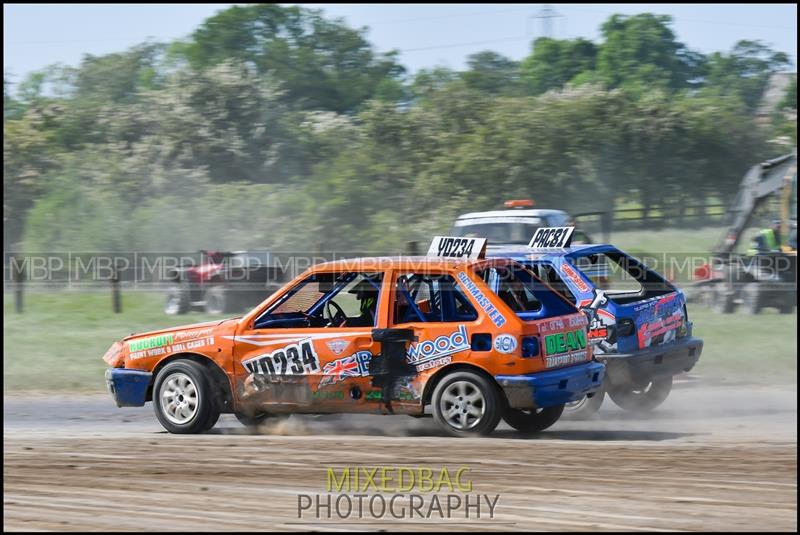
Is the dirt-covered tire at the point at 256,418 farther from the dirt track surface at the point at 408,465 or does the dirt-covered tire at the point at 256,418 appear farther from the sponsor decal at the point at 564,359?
the sponsor decal at the point at 564,359

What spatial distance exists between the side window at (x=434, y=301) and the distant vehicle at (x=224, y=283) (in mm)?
11849

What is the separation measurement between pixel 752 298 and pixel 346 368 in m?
12.5

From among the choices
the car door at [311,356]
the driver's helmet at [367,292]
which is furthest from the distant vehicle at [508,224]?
the car door at [311,356]

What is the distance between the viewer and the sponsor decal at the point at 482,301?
27.7ft

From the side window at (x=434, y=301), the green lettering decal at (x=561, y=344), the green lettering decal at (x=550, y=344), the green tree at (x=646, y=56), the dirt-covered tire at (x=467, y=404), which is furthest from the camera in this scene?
the green tree at (x=646, y=56)

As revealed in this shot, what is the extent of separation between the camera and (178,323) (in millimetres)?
19594

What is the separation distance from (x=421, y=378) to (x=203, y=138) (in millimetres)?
32506

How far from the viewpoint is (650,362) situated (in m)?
9.86

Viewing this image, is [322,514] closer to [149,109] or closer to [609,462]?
[609,462]

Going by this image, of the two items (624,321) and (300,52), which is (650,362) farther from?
(300,52)

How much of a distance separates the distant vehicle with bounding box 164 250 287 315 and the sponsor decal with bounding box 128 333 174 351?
11.0 metres

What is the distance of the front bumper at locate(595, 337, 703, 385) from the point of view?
9.69 metres

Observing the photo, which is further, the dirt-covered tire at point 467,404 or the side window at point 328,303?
the side window at point 328,303

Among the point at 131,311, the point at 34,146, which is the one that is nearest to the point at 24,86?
the point at 34,146
